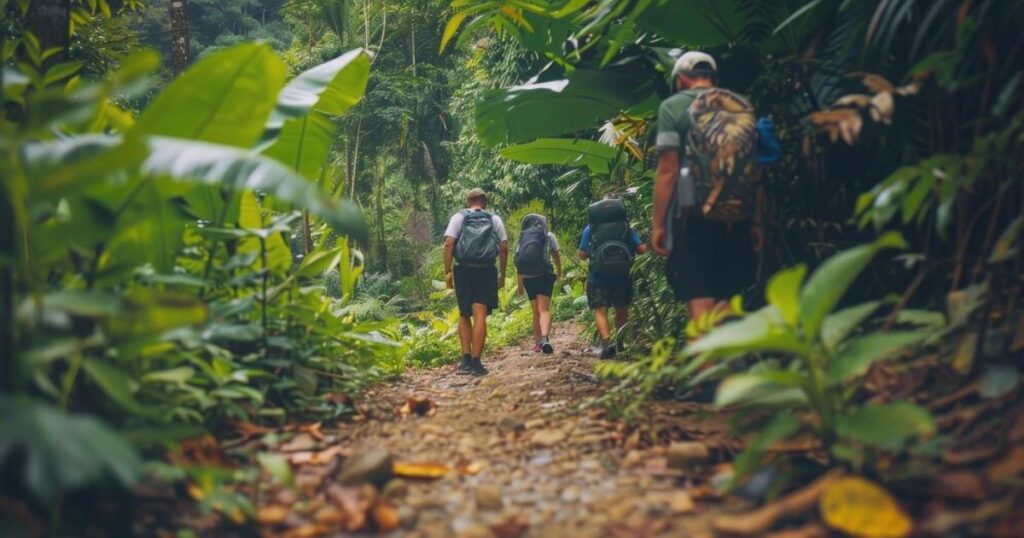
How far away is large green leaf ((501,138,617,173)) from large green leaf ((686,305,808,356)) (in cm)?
413

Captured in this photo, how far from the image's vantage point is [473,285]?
658 cm

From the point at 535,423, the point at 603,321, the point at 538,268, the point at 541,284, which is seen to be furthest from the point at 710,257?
the point at 541,284

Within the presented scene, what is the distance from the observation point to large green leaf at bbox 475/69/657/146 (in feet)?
15.6

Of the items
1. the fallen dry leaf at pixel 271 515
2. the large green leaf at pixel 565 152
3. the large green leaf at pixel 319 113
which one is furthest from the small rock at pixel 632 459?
the large green leaf at pixel 565 152

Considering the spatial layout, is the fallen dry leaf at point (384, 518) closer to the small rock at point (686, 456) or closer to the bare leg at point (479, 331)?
the small rock at point (686, 456)

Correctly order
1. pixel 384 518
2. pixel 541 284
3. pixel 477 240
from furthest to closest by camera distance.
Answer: pixel 541 284 < pixel 477 240 < pixel 384 518

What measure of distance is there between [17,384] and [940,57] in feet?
8.53

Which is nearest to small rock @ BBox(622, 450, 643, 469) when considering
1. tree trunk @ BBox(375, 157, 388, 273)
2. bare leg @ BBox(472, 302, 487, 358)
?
bare leg @ BBox(472, 302, 487, 358)

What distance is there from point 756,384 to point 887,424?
12.4 inches

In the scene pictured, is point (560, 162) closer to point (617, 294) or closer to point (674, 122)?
point (617, 294)

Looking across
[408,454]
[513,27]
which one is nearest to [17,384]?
[408,454]

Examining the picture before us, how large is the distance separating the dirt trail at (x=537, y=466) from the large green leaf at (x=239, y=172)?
0.87 meters

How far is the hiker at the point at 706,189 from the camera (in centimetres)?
312

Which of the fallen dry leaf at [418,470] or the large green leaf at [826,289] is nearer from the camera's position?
the large green leaf at [826,289]
